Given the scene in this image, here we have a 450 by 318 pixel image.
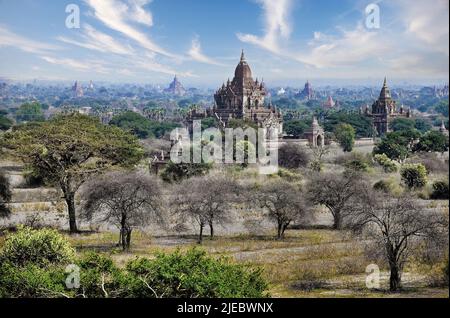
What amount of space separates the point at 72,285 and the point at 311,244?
39.3ft

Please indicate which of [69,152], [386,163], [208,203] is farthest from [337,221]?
[386,163]

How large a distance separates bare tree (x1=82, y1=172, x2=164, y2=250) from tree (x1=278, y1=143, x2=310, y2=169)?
2339 centimetres

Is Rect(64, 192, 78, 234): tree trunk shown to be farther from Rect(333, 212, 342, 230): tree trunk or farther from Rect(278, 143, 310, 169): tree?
Rect(278, 143, 310, 169): tree

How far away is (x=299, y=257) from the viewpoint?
1970 cm

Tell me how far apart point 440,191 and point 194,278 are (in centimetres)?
2377

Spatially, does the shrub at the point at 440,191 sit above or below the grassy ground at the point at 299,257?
above

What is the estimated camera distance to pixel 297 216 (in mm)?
22766

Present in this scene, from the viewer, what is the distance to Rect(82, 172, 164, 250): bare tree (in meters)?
20.5

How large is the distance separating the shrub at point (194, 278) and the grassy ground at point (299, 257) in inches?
110

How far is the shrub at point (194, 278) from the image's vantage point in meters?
11.2

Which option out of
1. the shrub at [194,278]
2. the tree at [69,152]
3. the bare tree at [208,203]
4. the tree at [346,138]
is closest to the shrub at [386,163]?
the tree at [346,138]

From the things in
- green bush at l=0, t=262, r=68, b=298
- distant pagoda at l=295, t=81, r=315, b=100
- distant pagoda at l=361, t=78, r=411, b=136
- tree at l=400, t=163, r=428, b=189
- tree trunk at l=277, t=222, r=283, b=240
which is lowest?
tree trunk at l=277, t=222, r=283, b=240

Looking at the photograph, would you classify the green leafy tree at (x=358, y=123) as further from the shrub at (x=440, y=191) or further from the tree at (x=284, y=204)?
the tree at (x=284, y=204)

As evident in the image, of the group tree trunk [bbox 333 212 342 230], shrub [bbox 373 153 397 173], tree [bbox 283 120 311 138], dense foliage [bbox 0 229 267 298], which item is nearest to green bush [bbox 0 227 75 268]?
dense foliage [bbox 0 229 267 298]
